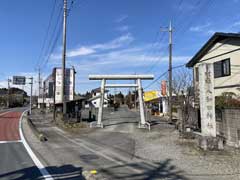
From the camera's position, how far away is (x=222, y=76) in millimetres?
19844

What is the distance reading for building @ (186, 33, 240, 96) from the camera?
18141 mm

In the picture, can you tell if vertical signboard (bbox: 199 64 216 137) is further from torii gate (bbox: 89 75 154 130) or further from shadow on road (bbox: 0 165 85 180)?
torii gate (bbox: 89 75 154 130)

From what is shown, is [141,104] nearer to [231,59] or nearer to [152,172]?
[231,59]

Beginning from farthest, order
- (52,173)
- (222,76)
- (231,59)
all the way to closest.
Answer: (222,76) < (231,59) < (52,173)

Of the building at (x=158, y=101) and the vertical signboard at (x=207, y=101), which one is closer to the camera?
the vertical signboard at (x=207, y=101)

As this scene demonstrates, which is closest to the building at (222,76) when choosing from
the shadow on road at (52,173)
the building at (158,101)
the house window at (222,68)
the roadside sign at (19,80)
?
the house window at (222,68)

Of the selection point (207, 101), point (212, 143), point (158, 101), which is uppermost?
point (158, 101)

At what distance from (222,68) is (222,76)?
650 millimetres

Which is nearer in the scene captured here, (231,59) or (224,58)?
(231,59)

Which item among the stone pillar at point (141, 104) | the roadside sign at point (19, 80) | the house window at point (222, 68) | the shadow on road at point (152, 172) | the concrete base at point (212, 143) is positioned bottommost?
the shadow on road at point (152, 172)

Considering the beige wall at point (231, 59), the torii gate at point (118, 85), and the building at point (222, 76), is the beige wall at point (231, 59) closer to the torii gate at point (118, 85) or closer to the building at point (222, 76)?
the building at point (222, 76)

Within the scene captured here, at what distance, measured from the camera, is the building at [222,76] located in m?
11.5

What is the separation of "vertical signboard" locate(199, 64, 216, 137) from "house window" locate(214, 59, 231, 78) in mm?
8365

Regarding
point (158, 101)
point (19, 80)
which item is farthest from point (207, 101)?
point (19, 80)
